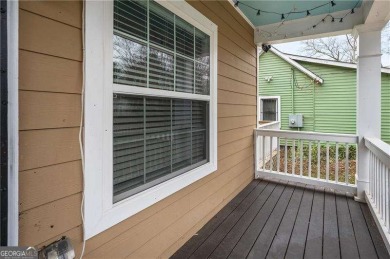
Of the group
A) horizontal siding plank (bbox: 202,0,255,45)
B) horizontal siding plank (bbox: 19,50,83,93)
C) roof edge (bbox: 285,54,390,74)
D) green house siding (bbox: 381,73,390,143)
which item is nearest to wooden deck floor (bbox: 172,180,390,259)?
horizontal siding plank (bbox: 19,50,83,93)

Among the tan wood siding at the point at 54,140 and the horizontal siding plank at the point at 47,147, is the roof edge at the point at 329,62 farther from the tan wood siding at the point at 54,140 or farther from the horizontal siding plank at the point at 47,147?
the horizontal siding plank at the point at 47,147

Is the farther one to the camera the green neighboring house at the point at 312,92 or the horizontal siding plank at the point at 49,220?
the green neighboring house at the point at 312,92

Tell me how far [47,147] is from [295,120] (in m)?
8.33

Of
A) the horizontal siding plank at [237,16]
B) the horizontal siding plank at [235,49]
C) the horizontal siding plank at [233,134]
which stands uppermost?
the horizontal siding plank at [237,16]

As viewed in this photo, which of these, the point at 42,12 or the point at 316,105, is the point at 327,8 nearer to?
the point at 42,12

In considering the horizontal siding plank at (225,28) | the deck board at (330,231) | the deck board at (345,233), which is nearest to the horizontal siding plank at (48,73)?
the horizontal siding plank at (225,28)

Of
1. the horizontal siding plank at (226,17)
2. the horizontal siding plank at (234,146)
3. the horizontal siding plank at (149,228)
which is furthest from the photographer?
the horizontal siding plank at (234,146)

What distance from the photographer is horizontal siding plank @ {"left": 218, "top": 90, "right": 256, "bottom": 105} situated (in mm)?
2883

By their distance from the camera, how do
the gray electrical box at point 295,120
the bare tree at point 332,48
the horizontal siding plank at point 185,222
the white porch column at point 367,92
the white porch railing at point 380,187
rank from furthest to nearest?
the bare tree at point 332,48, the gray electrical box at point 295,120, the white porch column at point 367,92, the white porch railing at point 380,187, the horizontal siding plank at point 185,222

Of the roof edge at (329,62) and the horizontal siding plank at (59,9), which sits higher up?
the roof edge at (329,62)

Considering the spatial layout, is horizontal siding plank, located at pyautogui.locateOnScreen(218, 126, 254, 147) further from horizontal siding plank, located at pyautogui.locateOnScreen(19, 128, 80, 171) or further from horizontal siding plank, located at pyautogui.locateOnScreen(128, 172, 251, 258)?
horizontal siding plank, located at pyautogui.locateOnScreen(19, 128, 80, 171)

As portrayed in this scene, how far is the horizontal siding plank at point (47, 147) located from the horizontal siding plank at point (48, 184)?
1.2 inches

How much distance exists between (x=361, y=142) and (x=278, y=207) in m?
1.50

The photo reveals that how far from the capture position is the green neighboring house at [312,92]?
24.6 feet
